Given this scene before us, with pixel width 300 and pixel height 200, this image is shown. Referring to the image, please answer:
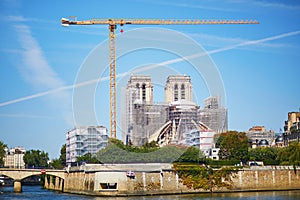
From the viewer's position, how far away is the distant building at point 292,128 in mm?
93625

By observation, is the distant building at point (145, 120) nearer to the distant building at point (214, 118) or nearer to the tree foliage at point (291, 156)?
the distant building at point (214, 118)

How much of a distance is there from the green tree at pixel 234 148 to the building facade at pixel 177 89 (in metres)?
34.7

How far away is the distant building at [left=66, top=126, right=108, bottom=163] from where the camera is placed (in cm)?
9350

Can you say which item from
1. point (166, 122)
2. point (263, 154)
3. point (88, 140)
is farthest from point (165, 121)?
point (263, 154)

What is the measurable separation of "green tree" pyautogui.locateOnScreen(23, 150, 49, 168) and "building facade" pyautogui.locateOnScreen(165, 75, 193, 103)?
30.9 m

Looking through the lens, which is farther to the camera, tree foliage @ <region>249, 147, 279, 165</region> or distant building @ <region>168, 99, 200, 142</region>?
distant building @ <region>168, 99, 200, 142</region>

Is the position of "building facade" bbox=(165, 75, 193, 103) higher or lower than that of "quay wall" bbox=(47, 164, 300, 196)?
higher

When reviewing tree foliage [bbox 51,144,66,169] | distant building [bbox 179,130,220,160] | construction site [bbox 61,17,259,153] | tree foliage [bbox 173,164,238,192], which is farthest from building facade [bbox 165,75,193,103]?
tree foliage [bbox 173,164,238,192]

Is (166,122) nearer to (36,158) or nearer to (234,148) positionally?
(234,148)

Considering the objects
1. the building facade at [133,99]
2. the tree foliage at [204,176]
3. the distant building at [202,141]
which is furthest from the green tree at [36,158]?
the tree foliage at [204,176]

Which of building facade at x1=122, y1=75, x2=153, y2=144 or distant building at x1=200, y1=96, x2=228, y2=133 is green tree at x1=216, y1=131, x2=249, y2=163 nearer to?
distant building at x1=200, y1=96, x2=228, y2=133

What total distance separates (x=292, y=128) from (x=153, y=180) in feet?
160

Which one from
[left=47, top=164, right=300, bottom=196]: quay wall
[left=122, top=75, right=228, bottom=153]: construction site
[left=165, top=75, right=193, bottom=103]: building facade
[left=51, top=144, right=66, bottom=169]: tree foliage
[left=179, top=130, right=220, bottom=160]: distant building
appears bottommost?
[left=47, top=164, right=300, bottom=196]: quay wall

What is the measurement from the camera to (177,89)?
114688 mm
